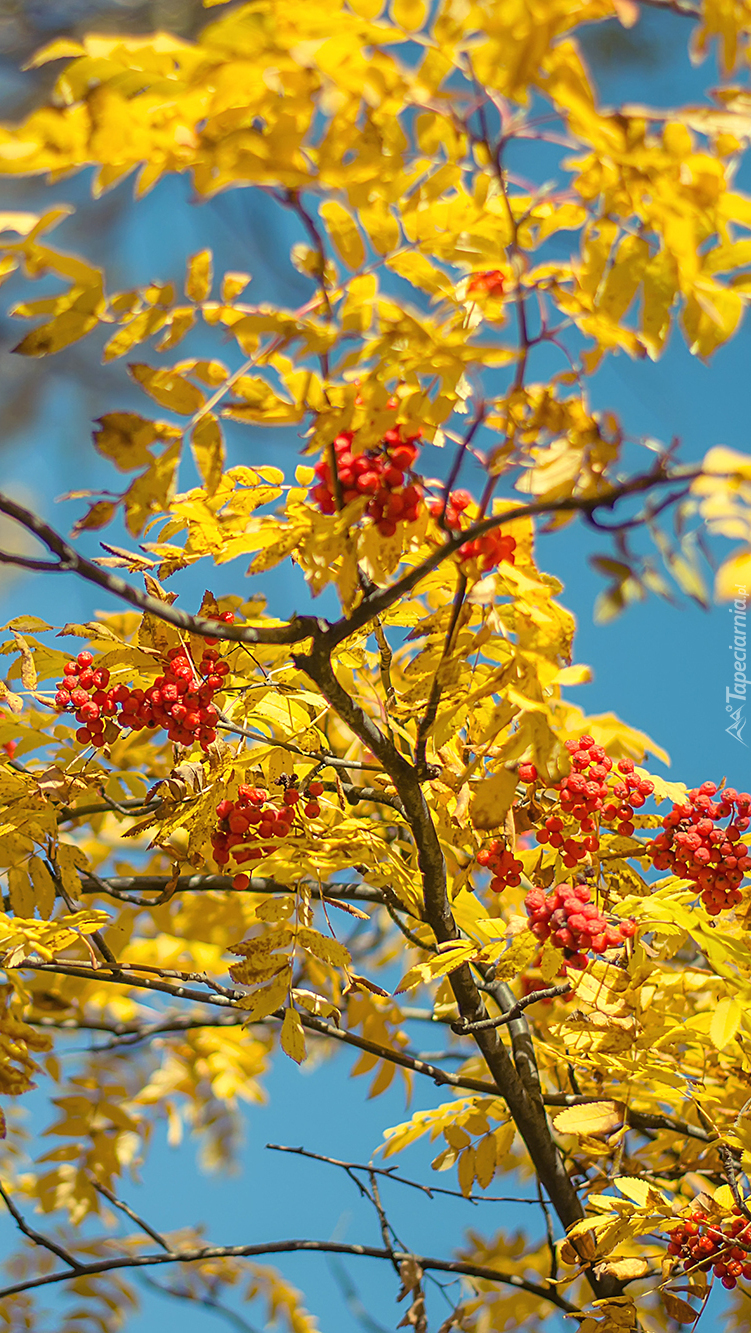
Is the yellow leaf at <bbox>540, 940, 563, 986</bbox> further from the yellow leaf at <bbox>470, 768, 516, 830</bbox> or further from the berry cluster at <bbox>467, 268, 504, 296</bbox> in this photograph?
the berry cluster at <bbox>467, 268, 504, 296</bbox>

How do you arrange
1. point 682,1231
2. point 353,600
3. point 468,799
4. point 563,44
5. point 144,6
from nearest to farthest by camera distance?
1. point 563,44
2. point 353,600
3. point 468,799
4. point 682,1231
5. point 144,6

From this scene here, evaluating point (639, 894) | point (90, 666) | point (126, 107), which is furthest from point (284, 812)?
point (126, 107)

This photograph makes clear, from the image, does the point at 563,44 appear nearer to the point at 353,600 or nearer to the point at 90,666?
the point at 353,600

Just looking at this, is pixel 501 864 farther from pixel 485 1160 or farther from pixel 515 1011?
pixel 485 1160

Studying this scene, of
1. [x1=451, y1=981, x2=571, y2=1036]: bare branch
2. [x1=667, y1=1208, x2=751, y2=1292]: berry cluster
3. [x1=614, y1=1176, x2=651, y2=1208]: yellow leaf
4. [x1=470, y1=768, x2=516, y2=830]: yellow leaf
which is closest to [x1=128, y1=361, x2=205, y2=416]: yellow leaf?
[x1=470, y1=768, x2=516, y2=830]: yellow leaf

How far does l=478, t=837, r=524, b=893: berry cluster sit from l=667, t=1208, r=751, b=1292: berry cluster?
818 mm

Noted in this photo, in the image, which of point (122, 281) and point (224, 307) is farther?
point (122, 281)

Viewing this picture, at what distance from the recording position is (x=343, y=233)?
1.58 metres

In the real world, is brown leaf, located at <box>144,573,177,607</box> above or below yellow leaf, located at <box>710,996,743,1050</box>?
above

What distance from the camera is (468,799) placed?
2.15 m

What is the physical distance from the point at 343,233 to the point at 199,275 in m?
0.23

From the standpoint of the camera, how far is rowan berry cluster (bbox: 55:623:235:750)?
2.29 metres

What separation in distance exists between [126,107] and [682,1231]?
245cm

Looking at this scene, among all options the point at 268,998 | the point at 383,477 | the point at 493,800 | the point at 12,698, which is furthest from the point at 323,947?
the point at 383,477
